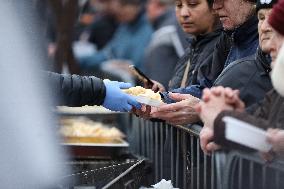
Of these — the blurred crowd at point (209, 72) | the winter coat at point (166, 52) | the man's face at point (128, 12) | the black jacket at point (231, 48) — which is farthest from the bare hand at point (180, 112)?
the man's face at point (128, 12)

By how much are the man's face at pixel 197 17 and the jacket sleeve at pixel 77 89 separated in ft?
4.13

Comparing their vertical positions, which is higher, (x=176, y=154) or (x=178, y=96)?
(x=178, y=96)

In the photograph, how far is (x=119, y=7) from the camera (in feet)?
44.8

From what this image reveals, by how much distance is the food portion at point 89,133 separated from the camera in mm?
7482

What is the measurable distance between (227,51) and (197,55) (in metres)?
0.51

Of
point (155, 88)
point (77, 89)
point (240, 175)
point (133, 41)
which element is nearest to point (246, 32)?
point (77, 89)

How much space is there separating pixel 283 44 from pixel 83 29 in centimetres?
1118

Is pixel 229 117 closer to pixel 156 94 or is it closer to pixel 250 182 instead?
pixel 250 182

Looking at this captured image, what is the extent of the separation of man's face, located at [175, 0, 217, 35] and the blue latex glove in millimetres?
1091

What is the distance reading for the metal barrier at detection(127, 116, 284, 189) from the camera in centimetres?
457

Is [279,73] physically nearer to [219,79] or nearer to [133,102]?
[219,79]

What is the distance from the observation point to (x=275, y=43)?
454 centimetres

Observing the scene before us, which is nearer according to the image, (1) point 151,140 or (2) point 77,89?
(2) point 77,89

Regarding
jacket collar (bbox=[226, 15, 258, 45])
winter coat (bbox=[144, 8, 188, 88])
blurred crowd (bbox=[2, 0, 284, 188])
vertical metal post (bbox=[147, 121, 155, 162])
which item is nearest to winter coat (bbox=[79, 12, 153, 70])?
blurred crowd (bbox=[2, 0, 284, 188])
